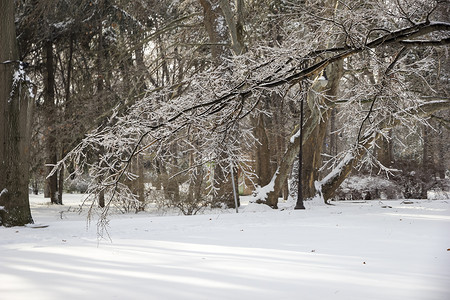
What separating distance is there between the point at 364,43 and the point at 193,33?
14.3 m

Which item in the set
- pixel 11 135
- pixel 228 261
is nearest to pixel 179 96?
pixel 11 135

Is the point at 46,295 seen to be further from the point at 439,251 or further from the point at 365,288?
the point at 439,251

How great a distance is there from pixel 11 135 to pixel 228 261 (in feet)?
22.1

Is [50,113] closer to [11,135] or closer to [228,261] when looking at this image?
[11,135]

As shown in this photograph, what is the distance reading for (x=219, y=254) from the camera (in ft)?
22.0

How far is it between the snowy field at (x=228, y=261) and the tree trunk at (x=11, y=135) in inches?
29.4

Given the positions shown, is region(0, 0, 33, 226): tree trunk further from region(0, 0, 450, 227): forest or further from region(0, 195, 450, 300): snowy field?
region(0, 195, 450, 300): snowy field

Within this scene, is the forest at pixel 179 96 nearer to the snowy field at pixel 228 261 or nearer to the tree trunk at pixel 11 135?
the tree trunk at pixel 11 135

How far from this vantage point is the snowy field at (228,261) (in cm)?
452

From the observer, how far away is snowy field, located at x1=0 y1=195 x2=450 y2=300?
4.52 meters

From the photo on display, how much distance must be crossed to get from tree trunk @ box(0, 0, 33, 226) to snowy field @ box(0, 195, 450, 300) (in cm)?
75

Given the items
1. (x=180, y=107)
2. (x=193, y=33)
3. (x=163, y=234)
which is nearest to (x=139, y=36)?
(x=193, y=33)

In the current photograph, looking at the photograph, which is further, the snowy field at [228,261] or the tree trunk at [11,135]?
the tree trunk at [11,135]

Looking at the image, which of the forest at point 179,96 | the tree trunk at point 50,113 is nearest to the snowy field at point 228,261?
the forest at point 179,96
